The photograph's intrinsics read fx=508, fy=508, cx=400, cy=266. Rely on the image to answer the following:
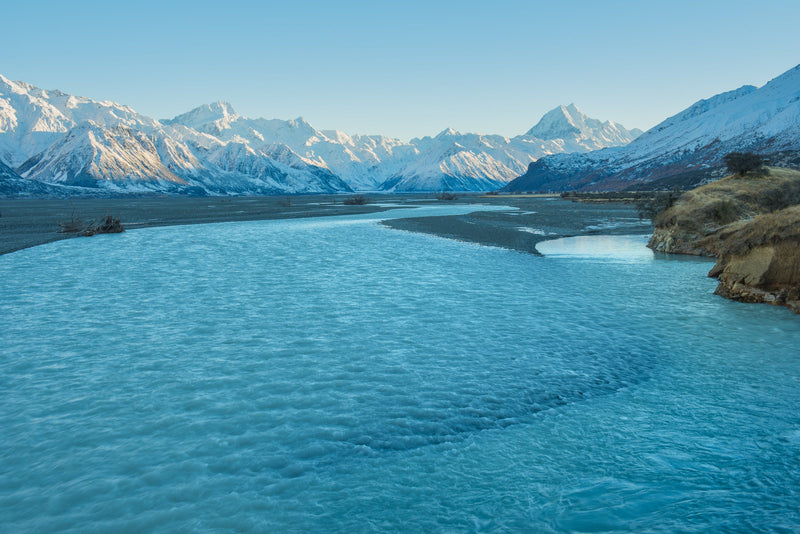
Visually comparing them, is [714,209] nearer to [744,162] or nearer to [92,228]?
[744,162]


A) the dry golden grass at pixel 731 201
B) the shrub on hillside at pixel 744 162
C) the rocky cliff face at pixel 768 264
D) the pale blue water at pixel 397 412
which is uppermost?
the shrub on hillside at pixel 744 162

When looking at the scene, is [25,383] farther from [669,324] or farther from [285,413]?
[669,324]

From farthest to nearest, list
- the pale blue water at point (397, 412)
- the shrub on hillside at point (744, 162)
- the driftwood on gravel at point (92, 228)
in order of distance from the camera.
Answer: the driftwood on gravel at point (92, 228)
the shrub on hillside at point (744, 162)
the pale blue water at point (397, 412)

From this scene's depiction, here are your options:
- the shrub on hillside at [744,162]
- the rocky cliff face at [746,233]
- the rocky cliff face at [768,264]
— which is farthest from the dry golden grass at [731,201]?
the rocky cliff face at [768,264]

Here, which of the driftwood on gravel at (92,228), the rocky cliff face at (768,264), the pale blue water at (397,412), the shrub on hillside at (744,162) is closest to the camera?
the pale blue water at (397,412)

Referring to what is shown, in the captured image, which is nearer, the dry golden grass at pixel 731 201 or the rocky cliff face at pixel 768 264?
the rocky cliff face at pixel 768 264

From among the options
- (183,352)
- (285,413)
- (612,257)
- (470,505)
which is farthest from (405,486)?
(612,257)

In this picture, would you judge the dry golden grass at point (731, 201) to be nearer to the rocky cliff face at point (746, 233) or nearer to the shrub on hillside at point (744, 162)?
the rocky cliff face at point (746, 233)

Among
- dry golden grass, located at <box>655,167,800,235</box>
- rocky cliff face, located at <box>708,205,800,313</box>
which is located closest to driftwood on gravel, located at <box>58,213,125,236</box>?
dry golden grass, located at <box>655,167,800,235</box>
